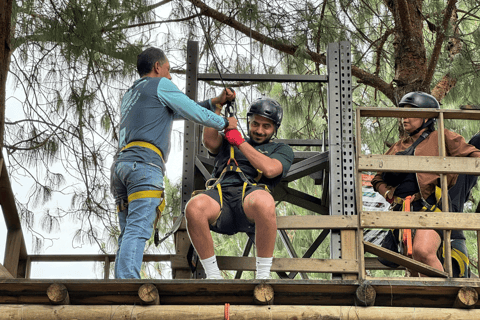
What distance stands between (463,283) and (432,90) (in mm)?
5747

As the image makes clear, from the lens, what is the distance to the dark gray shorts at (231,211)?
16.9ft

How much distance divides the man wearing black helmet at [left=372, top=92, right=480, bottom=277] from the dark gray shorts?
48.3 inches

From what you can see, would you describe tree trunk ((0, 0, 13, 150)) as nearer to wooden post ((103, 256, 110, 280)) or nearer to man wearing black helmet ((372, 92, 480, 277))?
wooden post ((103, 256, 110, 280))

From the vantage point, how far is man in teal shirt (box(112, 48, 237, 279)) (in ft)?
15.5

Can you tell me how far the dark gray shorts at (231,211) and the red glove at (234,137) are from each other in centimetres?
35

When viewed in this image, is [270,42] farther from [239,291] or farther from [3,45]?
[239,291]

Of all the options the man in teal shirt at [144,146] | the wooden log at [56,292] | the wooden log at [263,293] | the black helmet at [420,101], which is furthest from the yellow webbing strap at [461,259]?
the wooden log at [56,292]

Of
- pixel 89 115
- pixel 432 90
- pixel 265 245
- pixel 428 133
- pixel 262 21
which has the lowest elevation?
pixel 265 245

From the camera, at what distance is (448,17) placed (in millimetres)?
8148

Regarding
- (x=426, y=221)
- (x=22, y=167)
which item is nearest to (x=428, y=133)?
(x=426, y=221)

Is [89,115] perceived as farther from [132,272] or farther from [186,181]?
[132,272]

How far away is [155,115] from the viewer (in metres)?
5.08

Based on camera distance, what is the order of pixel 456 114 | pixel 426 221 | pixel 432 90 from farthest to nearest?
1. pixel 432 90
2. pixel 456 114
3. pixel 426 221

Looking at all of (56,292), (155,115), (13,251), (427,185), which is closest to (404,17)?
(427,185)
